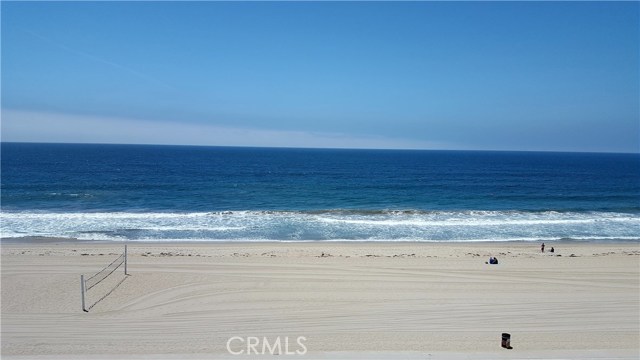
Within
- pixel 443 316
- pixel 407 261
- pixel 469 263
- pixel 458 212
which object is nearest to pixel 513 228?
pixel 458 212

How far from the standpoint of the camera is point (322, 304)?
13680 mm

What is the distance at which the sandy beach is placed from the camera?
35.6ft

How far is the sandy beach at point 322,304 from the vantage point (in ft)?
35.6

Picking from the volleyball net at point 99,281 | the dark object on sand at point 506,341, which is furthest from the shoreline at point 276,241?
the dark object on sand at point 506,341

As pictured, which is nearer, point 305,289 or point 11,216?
point 305,289

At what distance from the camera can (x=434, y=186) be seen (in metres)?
48.8

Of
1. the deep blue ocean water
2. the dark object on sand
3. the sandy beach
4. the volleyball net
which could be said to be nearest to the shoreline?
the deep blue ocean water

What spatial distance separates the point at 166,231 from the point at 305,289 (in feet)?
47.6

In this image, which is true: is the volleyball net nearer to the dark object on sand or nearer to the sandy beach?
the sandy beach

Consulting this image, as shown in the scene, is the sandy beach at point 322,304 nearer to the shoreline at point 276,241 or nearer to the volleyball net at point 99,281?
the volleyball net at point 99,281

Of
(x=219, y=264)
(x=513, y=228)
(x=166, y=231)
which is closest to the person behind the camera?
(x=219, y=264)

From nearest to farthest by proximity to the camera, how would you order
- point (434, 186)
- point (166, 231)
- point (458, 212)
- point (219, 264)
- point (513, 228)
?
point (219, 264), point (166, 231), point (513, 228), point (458, 212), point (434, 186)

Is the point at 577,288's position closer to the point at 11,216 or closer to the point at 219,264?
the point at 219,264

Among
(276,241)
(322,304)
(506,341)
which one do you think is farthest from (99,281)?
(506,341)
